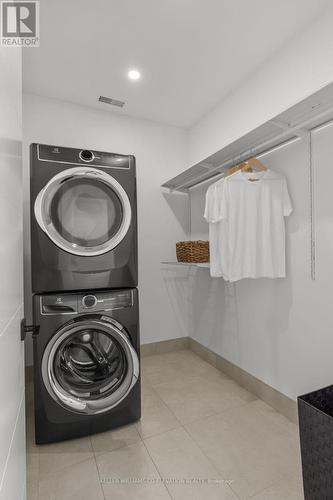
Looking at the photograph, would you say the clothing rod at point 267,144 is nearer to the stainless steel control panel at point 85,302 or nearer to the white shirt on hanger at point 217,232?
the white shirt on hanger at point 217,232

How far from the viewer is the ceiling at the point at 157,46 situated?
1578mm

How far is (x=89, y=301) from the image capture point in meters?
1.63

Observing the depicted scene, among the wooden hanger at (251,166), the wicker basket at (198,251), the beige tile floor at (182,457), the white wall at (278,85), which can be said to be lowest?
the beige tile floor at (182,457)

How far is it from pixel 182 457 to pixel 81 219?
1.51 metres

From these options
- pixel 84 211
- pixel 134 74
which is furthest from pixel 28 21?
pixel 84 211

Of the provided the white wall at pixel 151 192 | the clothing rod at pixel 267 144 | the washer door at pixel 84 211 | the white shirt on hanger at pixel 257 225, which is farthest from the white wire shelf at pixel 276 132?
the washer door at pixel 84 211

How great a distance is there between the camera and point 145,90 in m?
2.36

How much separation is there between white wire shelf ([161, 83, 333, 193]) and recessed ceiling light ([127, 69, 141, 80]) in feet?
2.77

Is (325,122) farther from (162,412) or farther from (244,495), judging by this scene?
(162,412)

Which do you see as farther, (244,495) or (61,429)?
(61,429)

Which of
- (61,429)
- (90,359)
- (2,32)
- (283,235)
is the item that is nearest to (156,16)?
(2,32)

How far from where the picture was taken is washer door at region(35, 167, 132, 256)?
1591mm

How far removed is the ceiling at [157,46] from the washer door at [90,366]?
1.82m

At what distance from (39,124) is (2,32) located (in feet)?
6.48
